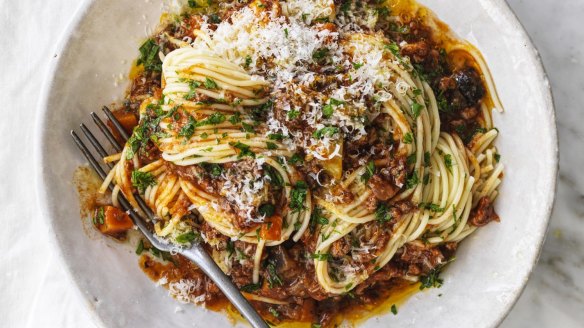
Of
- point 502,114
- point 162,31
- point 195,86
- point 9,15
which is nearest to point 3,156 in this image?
point 9,15

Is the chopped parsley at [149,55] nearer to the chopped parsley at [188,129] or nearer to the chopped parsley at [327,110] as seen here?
the chopped parsley at [188,129]

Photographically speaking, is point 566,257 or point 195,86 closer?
point 195,86

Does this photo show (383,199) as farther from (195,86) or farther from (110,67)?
(110,67)

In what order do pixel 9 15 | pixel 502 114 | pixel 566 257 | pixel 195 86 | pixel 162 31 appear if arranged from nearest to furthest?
pixel 195 86
pixel 502 114
pixel 162 31
pixel 566 257
pixel 9 15

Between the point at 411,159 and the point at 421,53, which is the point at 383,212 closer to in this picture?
the point at 411,159

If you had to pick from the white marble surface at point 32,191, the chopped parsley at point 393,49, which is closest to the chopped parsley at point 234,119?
the chopped parsley at point 393,49

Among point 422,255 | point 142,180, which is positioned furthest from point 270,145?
point 422,255

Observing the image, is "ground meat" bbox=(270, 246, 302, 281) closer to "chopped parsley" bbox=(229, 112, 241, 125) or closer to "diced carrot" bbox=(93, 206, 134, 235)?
"chopped parsley" bbox=(229, 112, 241, 125)
